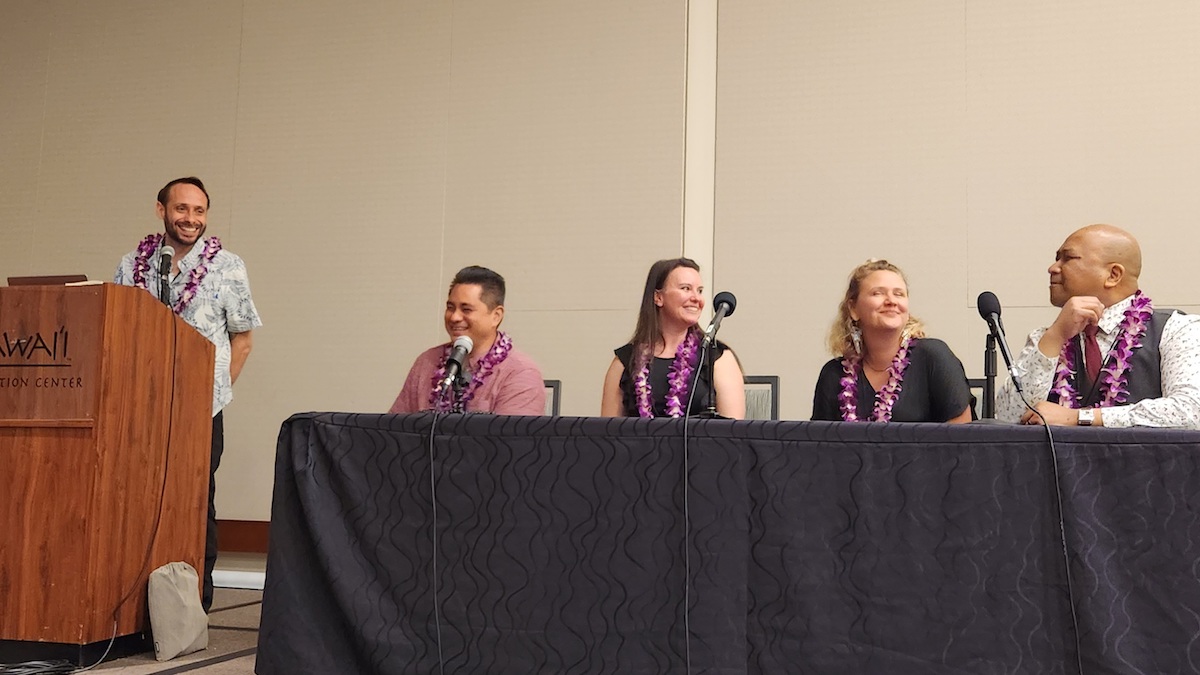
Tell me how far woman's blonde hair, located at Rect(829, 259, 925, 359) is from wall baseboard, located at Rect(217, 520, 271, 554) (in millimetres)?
3154

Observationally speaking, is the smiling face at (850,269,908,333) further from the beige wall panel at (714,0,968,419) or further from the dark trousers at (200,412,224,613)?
the dark trousers at (200,412,224,613)

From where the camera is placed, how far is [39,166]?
5633mm

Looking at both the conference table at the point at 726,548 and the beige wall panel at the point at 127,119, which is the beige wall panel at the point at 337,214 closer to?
the beige wall panel at the point at 127,119

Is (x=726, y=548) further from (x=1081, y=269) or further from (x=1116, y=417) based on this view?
(x=1081, y=269)

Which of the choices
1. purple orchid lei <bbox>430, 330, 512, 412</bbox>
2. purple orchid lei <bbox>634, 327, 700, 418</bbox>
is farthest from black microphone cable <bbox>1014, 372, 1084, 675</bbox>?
purple orchid lei <bbox>430, 330, 512, 412</bbox>

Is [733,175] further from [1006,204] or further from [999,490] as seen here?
[999,490]

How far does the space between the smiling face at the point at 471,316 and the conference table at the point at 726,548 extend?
885mm

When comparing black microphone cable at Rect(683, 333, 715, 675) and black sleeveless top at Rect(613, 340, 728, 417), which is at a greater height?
black sleeveless top at Rect(613, 340, 728, 417)

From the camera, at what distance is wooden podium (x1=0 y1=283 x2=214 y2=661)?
8.59 ft

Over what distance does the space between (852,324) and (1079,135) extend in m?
1.97

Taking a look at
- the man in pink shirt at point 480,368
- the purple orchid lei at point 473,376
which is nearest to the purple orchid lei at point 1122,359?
the man in pink shirt at point 480,368

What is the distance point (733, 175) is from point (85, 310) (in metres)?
2.79

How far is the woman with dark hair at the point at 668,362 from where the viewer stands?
2980mm

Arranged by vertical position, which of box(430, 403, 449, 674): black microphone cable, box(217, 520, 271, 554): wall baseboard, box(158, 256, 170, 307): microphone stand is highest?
box(158, 256, 170, 307): microphone stand
